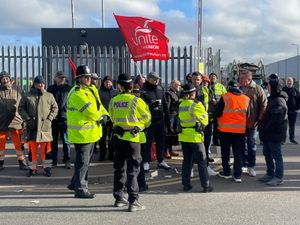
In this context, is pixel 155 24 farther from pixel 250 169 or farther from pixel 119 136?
pixel 119 136

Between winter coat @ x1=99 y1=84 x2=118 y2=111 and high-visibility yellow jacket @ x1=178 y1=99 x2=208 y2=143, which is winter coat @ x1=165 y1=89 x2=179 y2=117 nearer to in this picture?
winter coat @ x1=99 y1=84 x2=118 y2=111

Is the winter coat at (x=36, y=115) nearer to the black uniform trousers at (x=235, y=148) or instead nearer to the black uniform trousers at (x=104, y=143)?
the black uniform trousers at (x=104, y=143)

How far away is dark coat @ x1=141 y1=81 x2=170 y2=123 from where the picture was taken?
8859 mm

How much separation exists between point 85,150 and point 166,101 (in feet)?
9.05

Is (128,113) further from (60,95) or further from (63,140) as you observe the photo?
(60,95)

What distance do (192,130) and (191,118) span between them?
21 centimetres

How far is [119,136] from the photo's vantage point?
22.0ft

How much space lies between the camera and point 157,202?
704 centimetres

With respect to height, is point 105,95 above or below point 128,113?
above

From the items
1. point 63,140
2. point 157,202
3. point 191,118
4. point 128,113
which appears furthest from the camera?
point 63,140

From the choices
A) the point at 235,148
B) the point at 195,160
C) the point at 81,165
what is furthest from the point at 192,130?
the point at 81,165

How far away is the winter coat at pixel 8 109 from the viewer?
9.47 meters

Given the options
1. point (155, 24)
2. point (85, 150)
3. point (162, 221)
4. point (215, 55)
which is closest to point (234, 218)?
point (162, 221)

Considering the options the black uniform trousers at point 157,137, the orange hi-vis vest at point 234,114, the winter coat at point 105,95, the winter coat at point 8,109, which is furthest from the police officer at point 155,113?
the winter coat at point 8,109
